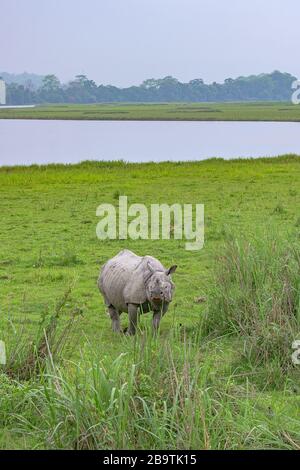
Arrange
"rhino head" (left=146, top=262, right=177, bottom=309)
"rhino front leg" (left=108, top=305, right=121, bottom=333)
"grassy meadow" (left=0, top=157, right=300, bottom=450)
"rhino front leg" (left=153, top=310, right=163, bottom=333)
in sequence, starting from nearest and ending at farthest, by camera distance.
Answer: "grassy meadow" (left=0, top=157, right=300, bottom=450) → "rhino head" (left=146, top=262, right=177, bottom=309) → "rhino front leg" (left=153, top=310, right=163, bottom=333) → "rhino front leg" (left=108, top=305, right=121, bottom=333)

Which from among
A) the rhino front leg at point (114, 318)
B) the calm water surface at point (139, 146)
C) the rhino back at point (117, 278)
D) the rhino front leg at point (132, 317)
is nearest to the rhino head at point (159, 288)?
the rhino front leg at point (132, 317)

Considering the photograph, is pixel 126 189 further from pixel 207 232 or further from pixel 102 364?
pixel 102 364

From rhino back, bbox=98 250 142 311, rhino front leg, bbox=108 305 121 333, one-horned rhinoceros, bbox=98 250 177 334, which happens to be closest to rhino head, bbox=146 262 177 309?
one-horned rhinoceros, bbox=98 250 177 334

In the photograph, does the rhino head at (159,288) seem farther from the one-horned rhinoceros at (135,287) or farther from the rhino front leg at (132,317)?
the rhino front leg at (132,317)

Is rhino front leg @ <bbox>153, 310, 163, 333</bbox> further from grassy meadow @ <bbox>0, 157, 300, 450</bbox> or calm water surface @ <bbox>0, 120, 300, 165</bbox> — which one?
calm water surface @ <bbox>0, 120, 300, 165</bbox>

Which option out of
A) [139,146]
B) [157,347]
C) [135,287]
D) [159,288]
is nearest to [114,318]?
[135,287]

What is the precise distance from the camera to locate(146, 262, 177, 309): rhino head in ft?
27.0

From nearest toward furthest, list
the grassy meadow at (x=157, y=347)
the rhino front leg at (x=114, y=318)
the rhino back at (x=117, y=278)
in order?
1. the grassy meadow at (x=157, y=347)
2. the rhino back at (x=117, y=278)
3. the rhino front leg at (x=114, y=318)

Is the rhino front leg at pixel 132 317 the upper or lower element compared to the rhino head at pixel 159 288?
lower

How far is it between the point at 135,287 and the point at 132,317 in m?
0.30

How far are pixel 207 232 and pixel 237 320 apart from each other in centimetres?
686

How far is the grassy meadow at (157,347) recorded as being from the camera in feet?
17.6

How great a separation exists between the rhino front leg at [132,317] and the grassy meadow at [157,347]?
16 centimetres
